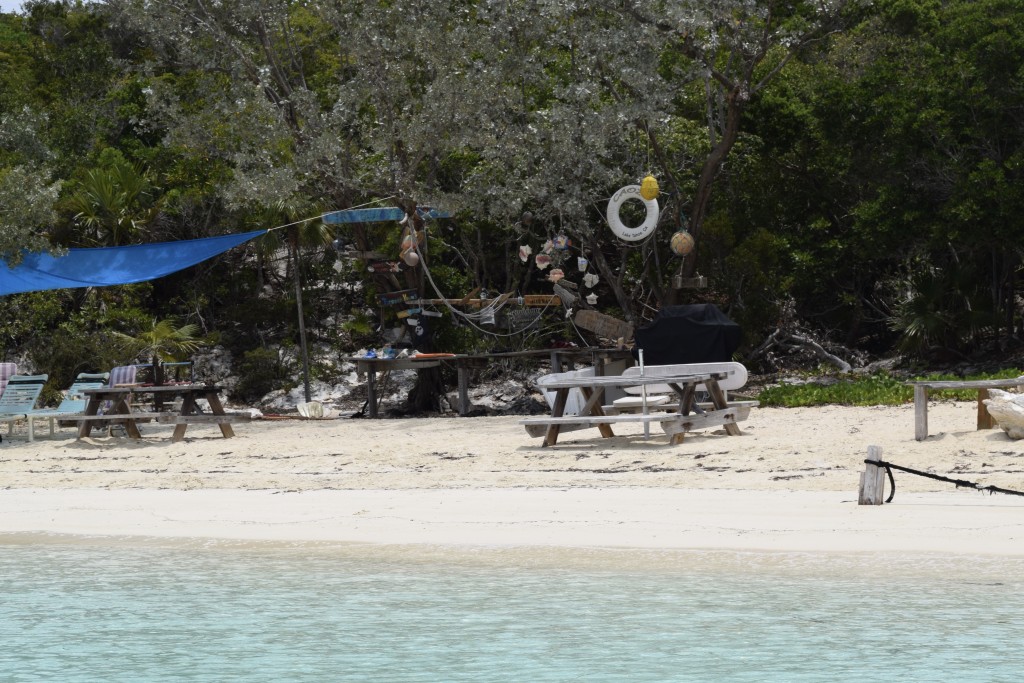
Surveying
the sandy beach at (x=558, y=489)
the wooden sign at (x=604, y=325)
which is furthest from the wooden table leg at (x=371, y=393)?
the sandy beach at (x=558, y=489)

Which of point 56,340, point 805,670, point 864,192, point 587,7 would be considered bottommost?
point 805,670

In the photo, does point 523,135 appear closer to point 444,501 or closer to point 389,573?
point 444,501

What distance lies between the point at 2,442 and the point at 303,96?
527 cm

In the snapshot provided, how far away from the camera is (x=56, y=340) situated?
55.6ft

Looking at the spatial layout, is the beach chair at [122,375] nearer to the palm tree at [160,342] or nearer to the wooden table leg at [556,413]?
the palm tree at [160,342]

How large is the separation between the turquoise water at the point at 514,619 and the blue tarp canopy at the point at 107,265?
263 inches

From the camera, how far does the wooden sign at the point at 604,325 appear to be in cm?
1431

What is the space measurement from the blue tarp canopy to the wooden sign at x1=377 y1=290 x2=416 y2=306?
2.42m

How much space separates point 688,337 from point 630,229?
1.70 meters

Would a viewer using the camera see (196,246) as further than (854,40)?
No

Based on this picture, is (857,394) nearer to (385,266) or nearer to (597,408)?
(597,408)

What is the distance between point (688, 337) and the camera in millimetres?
13414

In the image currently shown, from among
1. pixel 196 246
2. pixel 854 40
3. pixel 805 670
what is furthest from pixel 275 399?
pixel 805 670

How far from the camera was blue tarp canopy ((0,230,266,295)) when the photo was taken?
515 inches
